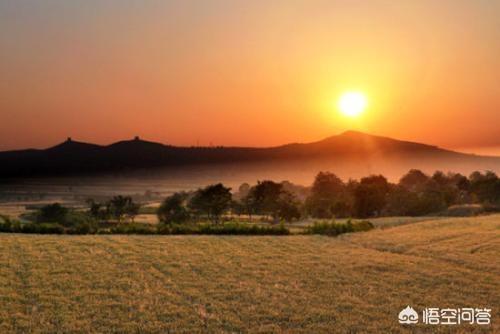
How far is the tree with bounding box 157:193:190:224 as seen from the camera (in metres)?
105

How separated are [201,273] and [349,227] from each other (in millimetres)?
32015

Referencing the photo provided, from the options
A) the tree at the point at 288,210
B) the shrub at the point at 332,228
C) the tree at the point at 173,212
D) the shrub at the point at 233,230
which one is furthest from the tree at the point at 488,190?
the shrub at the point at 233,230

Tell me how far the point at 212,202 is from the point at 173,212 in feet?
35.9

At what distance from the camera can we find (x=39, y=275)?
77.0ft

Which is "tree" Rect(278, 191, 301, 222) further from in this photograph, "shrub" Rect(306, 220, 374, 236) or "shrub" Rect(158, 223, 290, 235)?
"shrub" Rect(158, 223, 290, 235)

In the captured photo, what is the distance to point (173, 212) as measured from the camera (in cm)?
10931

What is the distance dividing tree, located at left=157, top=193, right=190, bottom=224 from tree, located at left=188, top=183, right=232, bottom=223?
309 centimetres

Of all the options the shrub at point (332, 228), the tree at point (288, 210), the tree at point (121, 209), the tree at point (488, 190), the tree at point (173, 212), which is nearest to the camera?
the shrub at point (332, 228)

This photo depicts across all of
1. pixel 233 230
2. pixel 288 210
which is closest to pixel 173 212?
pixel 288 210

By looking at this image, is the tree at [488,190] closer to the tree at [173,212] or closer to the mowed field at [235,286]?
the tree at [173,212]

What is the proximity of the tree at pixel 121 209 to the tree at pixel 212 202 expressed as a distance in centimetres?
1746

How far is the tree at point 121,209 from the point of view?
114m

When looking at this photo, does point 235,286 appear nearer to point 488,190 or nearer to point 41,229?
point 41,229

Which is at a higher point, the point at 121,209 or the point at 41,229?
the point at 41,229
